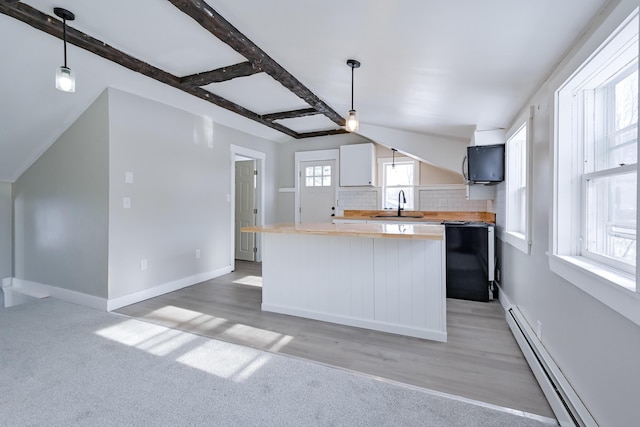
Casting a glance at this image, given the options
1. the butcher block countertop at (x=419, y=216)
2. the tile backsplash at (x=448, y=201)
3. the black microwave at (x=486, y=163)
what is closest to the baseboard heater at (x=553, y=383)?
the black microwave at (x=486, y=163)

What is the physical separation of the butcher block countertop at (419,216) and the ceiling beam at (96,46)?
108 inches

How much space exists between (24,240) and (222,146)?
2762mm

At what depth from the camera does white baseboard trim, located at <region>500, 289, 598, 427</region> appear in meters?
1.50

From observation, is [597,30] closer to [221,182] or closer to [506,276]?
[506,276]

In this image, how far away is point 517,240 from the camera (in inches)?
112

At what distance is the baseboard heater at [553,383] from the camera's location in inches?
58.7

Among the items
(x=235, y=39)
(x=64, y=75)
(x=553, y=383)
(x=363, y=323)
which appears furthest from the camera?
(x=363, y=323)

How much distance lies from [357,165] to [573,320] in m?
3.98

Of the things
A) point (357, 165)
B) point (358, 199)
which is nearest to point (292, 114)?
point (357, 165)

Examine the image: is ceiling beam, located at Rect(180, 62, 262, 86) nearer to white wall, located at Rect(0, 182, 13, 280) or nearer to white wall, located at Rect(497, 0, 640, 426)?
white wall, located at Rect(497, 0, 640, 426)

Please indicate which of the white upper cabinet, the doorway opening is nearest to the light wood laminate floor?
the doorway opening

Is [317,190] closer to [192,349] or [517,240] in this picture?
[517,240]

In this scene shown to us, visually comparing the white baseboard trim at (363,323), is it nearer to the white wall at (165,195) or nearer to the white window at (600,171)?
the white window at (600,171)

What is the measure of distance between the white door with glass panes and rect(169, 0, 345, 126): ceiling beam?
232 centimetres
